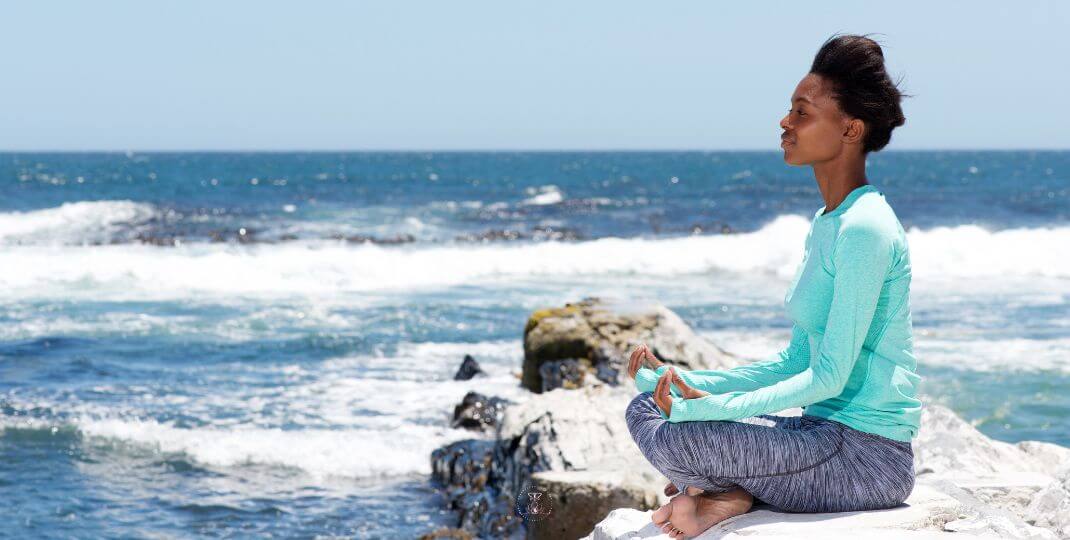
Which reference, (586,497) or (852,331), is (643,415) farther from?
(586,497)

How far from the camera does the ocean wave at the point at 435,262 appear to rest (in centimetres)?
2100

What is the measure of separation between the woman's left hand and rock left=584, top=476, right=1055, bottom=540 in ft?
1.46

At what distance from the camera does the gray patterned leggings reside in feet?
11.5

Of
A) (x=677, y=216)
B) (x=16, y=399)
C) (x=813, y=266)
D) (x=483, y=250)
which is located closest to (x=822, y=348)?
(x=813, y=266)

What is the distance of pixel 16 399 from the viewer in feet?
37.5

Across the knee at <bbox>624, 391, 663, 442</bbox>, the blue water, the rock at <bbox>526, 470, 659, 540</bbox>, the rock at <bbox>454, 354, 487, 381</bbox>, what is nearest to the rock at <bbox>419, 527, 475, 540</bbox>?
the blue water

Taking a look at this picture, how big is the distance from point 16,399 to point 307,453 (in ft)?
12.3

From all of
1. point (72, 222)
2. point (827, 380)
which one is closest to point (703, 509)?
point (827, 380)

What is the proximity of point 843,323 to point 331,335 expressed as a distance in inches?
492

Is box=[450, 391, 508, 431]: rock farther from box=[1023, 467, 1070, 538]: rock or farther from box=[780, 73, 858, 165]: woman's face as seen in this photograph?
box=[780, 73, 858, 165]: woman's face

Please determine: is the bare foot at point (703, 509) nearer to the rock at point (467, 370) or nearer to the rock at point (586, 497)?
the rock at point (586, 497)

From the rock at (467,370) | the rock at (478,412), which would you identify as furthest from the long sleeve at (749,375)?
the rock at (467,370)

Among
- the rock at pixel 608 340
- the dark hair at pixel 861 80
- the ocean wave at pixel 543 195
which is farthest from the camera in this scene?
the ocean wave at pixel 543 195

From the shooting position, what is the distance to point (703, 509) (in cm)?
366
